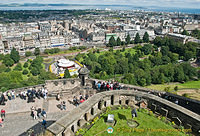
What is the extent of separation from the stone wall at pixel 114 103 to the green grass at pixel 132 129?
0.88 meters

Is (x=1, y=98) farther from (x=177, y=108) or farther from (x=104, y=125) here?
(x=177, y=108)

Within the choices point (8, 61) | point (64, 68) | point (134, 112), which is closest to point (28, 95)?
point (134, 112)

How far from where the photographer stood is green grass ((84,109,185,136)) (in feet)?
38.1

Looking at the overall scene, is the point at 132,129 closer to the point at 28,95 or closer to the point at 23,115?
the point at 23,115

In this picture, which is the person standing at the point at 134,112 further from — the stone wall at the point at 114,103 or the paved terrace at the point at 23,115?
the paved terrace at the point at 23,115

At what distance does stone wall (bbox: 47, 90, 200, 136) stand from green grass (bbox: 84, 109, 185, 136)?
879 mm

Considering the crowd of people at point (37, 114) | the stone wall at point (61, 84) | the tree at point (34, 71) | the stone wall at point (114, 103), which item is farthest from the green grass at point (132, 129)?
the tree at point (34, 71)

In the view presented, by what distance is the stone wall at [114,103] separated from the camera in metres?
11.0

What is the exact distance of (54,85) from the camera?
2253 centimetres

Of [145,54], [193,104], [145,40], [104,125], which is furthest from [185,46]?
[104,125]

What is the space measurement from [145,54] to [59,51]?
58.0 meters

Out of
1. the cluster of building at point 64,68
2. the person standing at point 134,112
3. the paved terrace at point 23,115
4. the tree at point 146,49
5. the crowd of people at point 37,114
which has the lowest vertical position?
the cluster of building at point 64,68

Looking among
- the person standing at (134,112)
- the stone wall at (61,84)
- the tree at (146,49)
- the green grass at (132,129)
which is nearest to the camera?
the green grass at (132,129)

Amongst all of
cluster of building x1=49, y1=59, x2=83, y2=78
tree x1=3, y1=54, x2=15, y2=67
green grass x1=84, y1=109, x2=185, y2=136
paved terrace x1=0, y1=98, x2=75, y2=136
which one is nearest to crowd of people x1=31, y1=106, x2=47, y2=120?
paved terrace x1=0, y1=98, x2=75, y2=136
